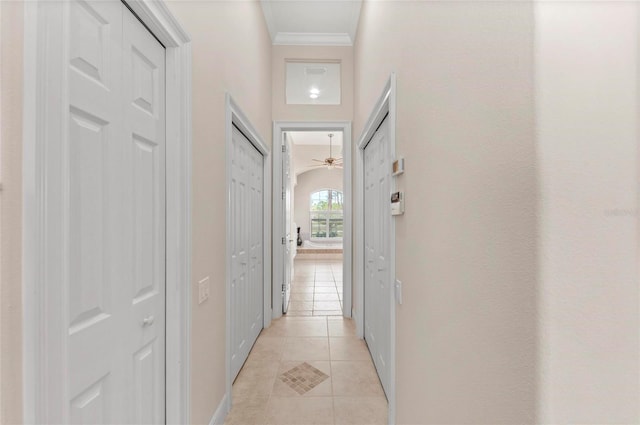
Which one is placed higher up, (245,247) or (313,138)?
(313,138)

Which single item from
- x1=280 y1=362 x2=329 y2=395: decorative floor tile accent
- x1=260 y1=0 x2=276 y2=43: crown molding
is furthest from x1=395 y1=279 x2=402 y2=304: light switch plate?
x1=260 y1=0 x2=276 y2=43: crown molding

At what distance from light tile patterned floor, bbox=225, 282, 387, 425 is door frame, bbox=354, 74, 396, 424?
24 cm

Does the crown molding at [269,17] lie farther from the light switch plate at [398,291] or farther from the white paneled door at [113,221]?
the light switch plate at [398,291]

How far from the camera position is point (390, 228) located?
5.10ft

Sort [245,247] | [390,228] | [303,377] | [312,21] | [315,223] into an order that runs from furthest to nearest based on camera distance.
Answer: [315,223] < [312,21] < [245,247] < [303,377] < [390,228]

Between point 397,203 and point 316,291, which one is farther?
point 316,291

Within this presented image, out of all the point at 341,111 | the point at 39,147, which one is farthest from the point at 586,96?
the point at 341,111

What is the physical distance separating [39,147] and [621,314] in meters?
1.28

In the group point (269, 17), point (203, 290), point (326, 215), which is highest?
point (269, 17)

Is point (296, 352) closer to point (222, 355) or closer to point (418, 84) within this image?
point (222, 355)

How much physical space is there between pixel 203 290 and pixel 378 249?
1.34m

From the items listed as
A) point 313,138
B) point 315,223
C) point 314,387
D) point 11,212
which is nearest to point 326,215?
point 315,223

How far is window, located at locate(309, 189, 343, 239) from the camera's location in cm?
1114

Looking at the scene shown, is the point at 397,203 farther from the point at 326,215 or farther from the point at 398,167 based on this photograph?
the point at 326,215
